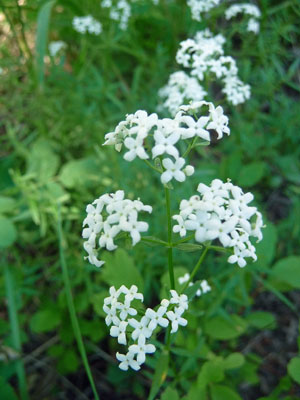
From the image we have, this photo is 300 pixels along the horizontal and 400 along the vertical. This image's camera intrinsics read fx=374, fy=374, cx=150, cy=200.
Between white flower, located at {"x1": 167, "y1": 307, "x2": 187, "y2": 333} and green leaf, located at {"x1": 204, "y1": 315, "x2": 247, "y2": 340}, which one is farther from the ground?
white flower, located at {"x1": 167, "y1": 307, "x2": 187, "y2": 333}

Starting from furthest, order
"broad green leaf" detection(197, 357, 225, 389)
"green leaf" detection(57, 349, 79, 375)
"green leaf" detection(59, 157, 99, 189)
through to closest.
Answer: "green leaf" detection(59, 157, 99, 189) → "green leaf" detection(57, 349, 79, 375) → "broad green leaf" detection(197, 357, 225, 389)

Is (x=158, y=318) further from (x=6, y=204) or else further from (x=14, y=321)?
(x=6, y=204)

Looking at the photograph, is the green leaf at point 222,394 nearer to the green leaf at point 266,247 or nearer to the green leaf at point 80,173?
the green leaf at point 266,247

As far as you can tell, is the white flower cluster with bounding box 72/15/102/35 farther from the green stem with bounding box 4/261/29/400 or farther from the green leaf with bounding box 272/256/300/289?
the green leaf with bounding box 272/256/300/289

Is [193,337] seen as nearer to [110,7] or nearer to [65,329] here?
[65,329]

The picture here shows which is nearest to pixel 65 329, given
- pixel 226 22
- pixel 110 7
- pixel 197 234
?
pixel 197 234

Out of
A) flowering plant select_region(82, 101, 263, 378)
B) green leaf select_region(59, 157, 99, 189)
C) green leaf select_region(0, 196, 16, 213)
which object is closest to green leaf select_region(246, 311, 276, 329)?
flowering plant select_region(82, 101, 263, 378)

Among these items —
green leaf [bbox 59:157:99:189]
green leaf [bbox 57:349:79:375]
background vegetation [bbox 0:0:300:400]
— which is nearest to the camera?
background vegetation [bbox 0:0:300:400]

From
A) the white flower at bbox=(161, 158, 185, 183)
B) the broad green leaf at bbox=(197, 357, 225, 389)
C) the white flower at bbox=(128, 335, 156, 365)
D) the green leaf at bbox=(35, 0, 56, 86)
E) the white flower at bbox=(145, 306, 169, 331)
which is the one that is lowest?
the broad green leaf at bbox=(197, 357, 225, 389)
